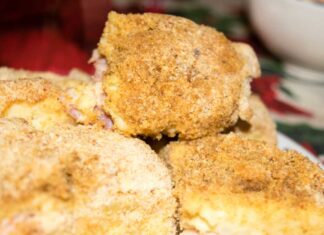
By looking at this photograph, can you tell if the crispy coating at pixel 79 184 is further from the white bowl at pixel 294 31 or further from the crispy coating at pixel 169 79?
the white bowl at pixel 294 31

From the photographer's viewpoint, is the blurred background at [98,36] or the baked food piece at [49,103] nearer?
the baked food piece at [49,103]

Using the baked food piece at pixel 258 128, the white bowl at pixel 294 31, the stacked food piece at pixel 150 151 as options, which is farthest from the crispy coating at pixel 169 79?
the white bowl at pixel 294 31

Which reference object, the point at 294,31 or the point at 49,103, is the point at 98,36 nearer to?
the point at 49,103

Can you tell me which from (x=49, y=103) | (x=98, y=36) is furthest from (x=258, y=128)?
(x=98, y=36)

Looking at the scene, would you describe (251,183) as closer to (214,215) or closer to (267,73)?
(214,215)

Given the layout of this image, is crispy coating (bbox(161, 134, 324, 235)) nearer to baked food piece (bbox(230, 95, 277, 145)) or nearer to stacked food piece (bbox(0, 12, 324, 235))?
stacked food piece (bbox(0, 12, 324, 235))

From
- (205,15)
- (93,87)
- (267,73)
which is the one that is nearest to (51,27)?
(205,15)
